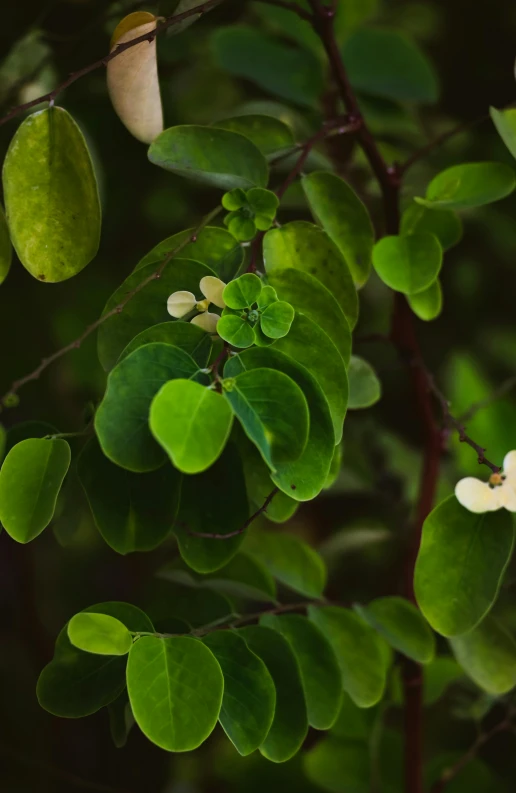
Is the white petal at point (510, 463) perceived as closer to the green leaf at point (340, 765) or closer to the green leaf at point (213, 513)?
the green leaf at point (213, 513)

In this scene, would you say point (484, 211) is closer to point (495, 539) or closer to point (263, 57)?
point (263, 57)

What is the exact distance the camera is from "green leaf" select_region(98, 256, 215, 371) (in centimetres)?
47

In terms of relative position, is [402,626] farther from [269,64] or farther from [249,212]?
[269,64]

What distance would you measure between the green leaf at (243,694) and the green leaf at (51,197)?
26 cm

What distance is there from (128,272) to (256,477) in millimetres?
632

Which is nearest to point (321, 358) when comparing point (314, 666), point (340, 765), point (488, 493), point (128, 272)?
point (488, 493)

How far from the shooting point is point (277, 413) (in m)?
0.39

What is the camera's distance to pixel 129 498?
469 mm

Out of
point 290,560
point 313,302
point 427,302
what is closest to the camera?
point 313,302

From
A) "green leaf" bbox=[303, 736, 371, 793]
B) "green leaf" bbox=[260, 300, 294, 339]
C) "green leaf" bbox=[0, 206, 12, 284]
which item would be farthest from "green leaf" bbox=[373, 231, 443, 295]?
"green leaf" bbox=[303, 736, 371, 793]

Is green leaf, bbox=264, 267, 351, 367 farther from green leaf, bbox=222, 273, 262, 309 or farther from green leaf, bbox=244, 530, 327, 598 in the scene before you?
green leaf, bbox=244, 530, 327, 598

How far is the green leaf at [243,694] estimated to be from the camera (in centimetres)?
45

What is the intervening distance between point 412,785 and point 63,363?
0.73 m

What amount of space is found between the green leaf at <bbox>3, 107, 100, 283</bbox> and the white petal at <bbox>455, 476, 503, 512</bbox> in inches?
10.9
